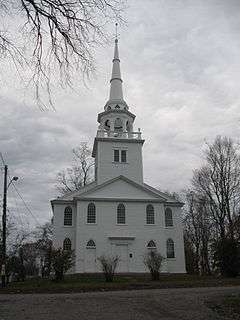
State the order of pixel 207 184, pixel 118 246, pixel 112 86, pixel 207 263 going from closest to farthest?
pixel 118 246 < pixel 207 184 < pixel 112 86 < pixel 207 263

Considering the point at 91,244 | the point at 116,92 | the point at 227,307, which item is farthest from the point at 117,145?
the point at 227,307

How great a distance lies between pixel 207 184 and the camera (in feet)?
141

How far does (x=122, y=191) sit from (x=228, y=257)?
43.5 ft

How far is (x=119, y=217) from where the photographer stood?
4122 cm

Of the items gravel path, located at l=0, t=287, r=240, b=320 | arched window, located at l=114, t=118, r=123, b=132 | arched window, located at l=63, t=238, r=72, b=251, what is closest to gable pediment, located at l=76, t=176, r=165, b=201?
arched window, located at l=63, t=238, r=72, b=251

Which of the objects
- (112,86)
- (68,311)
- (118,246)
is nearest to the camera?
(68,311)

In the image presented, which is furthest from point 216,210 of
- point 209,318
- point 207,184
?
point 209,318

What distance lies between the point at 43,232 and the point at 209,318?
5824cm

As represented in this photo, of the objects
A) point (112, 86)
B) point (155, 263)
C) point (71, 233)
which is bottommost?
point (155, 263)

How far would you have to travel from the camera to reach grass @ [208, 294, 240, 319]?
12.0 metres

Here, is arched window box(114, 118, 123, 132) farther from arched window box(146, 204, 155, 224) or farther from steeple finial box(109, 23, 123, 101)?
arched window box(146, 204, 155, 224)

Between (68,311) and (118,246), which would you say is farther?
(118,246)

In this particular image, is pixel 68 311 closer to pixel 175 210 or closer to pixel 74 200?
pixel 74 200

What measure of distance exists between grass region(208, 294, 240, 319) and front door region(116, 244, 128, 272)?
82.2ft
